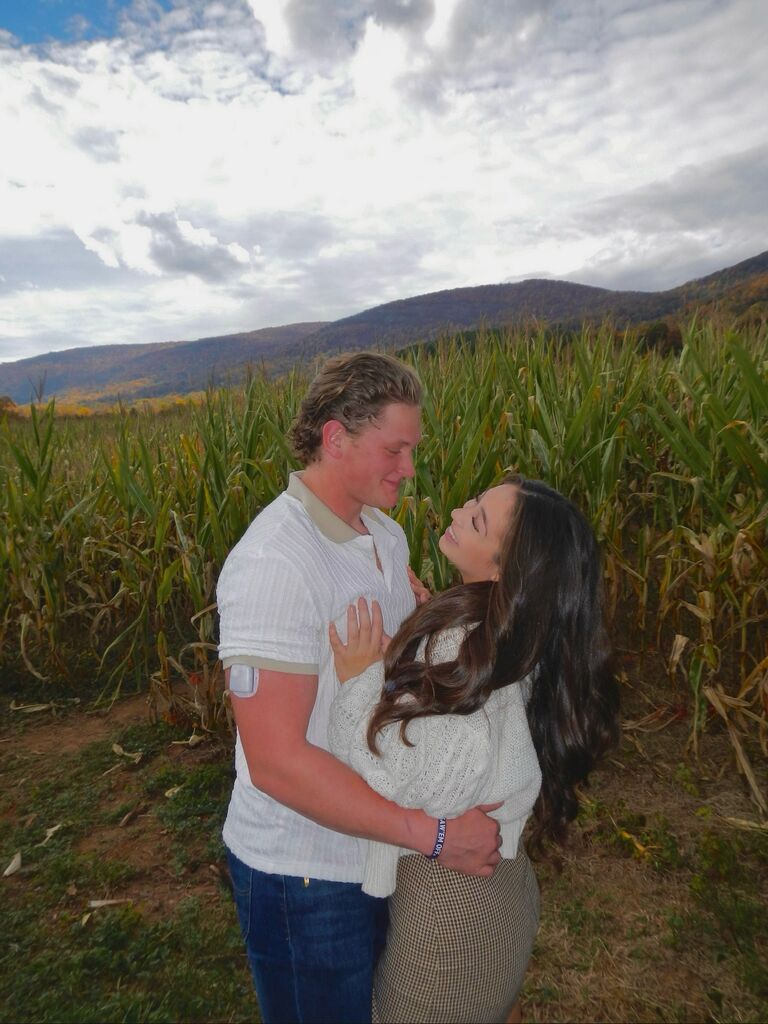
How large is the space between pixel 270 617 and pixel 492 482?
2.00m

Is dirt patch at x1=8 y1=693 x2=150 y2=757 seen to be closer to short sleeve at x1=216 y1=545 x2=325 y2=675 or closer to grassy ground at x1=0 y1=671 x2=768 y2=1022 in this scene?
grassy ground at x1=0 y1=671 x2=768 y2=1022

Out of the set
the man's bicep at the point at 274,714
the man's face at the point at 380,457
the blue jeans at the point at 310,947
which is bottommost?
the blue jeans at the point at 310,947

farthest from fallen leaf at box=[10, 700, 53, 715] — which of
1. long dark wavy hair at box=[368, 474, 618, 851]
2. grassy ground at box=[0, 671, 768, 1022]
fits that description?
long dark wavy hair at box=[368, 474, 618, 851]

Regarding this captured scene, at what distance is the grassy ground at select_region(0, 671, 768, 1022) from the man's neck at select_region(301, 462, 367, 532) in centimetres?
164

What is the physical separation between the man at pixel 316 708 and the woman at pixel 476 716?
0.18 ft

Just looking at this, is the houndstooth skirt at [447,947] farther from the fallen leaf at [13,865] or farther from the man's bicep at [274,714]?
the fallen leaf at [13,865]

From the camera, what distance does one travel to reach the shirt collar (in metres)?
1.40

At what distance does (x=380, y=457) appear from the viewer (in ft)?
4.90

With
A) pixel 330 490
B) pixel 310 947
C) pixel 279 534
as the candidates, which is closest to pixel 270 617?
pixel 279 534

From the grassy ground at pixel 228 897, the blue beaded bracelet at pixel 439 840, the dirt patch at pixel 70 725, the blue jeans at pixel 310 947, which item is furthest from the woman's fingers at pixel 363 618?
the dirt patch at pixel 70 725

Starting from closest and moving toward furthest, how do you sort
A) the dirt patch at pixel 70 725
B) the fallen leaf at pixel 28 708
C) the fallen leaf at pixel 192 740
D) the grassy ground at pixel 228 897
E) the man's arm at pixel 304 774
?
the man's arm at pixel 304 774 < the grassy ground at pixel 228 897 < the fallen leaf at pixel 192 740 < the dirt patch at pixel 70 725 < the fallen leaf at pixel 28 708

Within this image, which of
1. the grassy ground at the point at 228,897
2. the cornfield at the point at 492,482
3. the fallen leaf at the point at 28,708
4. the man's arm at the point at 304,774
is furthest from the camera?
the fallen leaf at the point at 28,708

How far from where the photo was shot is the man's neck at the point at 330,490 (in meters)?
1.50

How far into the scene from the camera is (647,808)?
2.69 meters
